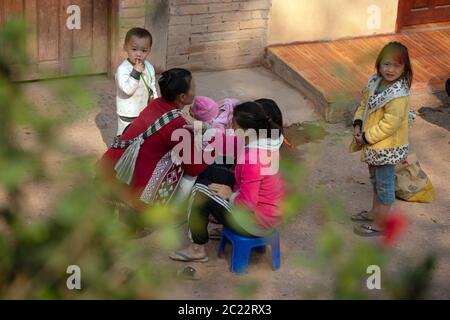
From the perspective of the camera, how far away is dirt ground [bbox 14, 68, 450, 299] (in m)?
5.58

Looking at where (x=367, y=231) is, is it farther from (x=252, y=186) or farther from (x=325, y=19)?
(x=325, y=19)

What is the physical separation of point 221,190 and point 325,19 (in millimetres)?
3890

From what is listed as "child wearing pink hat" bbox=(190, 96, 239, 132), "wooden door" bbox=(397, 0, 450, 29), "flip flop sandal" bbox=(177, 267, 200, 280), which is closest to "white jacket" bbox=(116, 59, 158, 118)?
"child wearing pink hat" bbox=(190, 96, 239, 132)

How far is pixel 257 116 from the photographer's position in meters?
5.27

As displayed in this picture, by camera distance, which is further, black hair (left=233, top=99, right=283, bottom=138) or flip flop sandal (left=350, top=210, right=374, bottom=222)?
flip flop sandal (left=350, top=210, right=374, bottom=222)

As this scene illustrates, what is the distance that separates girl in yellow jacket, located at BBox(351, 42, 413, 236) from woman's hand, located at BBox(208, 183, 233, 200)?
1.04 meters

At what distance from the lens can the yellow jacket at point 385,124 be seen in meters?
5.80

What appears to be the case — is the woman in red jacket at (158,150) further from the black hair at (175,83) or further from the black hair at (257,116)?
the black hair at (257,116)

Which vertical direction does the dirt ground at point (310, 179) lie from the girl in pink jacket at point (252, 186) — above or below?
below

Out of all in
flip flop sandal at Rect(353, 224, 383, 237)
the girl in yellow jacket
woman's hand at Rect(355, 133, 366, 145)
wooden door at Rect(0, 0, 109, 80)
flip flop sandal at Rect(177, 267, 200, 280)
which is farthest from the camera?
wooden door at Rect(0, 0, 109, 80)

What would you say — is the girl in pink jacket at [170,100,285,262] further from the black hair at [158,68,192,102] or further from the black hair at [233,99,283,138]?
the black hair at [158,68,192,102]

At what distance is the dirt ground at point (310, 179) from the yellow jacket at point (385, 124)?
588mm

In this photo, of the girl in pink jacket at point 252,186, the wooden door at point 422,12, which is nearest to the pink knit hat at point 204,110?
the girl in pink jacket at point 252,186

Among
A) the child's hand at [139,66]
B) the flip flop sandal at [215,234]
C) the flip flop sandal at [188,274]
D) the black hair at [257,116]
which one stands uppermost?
the child's hand at [139,66]
